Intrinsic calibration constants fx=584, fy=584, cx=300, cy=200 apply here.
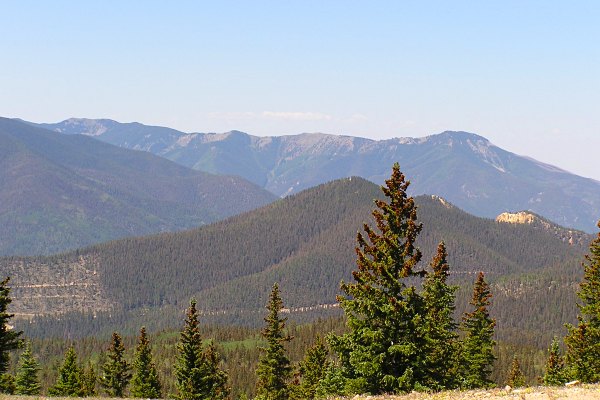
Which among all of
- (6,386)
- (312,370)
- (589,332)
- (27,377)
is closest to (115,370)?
(27,377)

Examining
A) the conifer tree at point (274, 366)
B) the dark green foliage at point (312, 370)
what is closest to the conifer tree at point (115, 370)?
the conifer tree at point (274, 366)

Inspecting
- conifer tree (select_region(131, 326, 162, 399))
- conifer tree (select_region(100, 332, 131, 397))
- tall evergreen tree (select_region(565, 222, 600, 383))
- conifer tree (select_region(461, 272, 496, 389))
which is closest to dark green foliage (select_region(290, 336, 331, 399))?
conifer tree (select_region(131, 326, 162, 399))

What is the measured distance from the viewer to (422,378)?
33938 mm

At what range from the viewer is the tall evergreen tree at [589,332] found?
50938 millimetres

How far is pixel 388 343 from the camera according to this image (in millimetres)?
33781

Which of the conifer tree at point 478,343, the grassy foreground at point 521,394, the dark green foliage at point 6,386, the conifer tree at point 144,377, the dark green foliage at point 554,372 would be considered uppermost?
the grassy foreground at point 521,394

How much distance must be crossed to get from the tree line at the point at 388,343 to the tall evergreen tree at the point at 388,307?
59 mm

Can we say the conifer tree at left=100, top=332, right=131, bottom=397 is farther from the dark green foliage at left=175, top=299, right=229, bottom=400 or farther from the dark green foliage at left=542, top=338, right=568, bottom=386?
the dark green foliage at left=542, top=338, right=568, bottom=386

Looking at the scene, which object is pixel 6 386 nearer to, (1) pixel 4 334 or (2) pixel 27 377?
(2) pixel 27 377

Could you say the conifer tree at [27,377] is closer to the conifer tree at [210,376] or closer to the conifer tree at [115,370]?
the conifer tree at [115,370]

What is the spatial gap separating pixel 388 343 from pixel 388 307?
2482mm

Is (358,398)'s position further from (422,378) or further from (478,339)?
(478,339)

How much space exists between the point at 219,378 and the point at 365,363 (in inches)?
1709

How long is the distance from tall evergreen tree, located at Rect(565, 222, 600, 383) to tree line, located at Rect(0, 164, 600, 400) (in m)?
0.09
